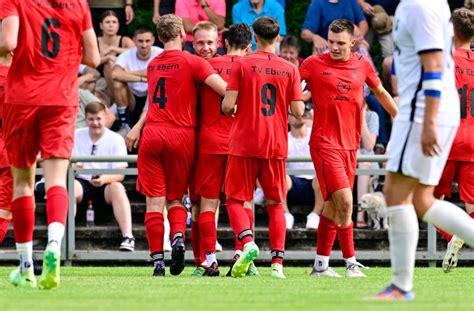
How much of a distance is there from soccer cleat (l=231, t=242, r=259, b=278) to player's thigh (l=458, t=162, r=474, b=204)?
254cm

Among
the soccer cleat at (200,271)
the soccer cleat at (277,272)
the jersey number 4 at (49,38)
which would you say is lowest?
the soccer cleat at (200,271)

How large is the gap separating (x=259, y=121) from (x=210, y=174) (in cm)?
85

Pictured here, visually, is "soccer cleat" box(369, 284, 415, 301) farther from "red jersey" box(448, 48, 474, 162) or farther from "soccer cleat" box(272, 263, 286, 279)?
"red jersey" box(448, 48, 474, 162)

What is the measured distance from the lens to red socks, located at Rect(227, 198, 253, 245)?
12750mm

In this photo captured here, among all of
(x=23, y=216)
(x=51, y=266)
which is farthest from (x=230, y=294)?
(x=23, y=216)

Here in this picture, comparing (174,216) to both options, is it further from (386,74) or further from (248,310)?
(386,74)

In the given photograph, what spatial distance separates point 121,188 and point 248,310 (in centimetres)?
908

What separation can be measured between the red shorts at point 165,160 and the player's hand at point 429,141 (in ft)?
15.2

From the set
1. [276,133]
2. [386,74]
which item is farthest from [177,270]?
[386,74]

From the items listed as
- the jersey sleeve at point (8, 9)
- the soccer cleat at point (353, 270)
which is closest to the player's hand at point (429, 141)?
the jersey sleeve at point (8, 9)

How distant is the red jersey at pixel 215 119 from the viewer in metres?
13.3

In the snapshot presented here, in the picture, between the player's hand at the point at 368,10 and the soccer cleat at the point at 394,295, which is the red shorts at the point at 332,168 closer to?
the soccer cleat at the point at 394,295

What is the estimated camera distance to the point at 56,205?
10.1 m

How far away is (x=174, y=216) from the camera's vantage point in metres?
13.2
